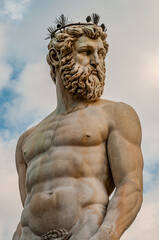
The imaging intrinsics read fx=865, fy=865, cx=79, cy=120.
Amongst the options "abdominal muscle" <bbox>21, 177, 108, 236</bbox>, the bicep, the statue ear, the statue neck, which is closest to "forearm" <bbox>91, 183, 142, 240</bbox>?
"abdominal muscle" <bbox>21, 177, 108, 236</bbox>

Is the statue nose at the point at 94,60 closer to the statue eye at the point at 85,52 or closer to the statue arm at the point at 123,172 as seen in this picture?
the statue eye at the point at 85,52

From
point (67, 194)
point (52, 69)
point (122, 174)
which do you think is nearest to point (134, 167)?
point (122, 174)

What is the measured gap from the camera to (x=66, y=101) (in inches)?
531

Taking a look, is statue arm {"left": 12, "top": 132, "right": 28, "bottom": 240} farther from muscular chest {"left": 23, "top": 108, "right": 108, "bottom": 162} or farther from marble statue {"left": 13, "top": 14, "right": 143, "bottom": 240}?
muscular chest {"left": 23, "top": 108, "right": 108, "bottom": 162}

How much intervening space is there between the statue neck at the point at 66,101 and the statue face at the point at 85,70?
0.10 metres

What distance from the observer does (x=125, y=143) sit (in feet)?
41.6

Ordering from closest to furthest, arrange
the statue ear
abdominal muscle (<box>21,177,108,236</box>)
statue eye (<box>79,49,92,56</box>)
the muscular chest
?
abdominal muscle (<box>21,177,108,236</box>) < the muscular chest < statue eye (<box>79,49,92,56</box>) < the statue ear

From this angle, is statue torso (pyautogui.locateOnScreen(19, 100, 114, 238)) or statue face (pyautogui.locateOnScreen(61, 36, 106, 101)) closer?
statue torso (pyautogui.locateOnScreen(19, 100, 114, 238))

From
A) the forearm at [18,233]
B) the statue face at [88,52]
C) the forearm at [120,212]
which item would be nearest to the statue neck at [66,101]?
the statue face at [88,52]

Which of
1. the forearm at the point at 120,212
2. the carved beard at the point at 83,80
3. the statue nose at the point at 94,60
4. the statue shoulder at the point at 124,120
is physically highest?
the statue nose at the point at 94,60

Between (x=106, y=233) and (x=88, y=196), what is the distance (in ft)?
2.24

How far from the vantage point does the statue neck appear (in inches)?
527

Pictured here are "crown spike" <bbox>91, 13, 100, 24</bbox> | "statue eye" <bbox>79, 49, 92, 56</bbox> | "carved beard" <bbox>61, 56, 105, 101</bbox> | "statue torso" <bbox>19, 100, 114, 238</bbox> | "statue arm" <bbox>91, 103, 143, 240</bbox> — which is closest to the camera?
"statue arm" <bbox>91, 103, 143, 240</bbox>

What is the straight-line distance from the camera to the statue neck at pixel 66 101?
13375 mm
